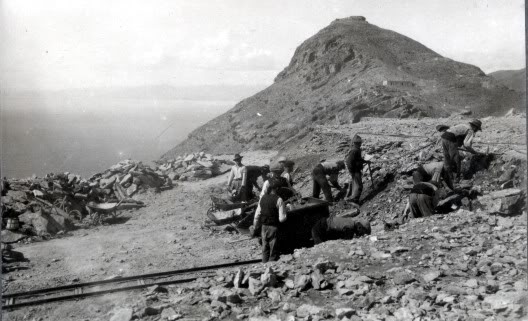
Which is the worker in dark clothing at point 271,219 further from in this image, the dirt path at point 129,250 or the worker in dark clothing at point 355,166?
the worker in dark clothing at point 355,166

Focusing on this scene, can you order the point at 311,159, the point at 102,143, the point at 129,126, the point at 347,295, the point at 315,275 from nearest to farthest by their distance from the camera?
the point at 347,295 < the point at 315,275 < the point at 311,159 < the point at 102,143 < the point at 129,126

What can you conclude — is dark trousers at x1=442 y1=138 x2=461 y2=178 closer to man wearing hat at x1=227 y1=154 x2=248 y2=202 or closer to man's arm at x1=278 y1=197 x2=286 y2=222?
man's arm at x1=278 y1=197 x2=286 y2=222

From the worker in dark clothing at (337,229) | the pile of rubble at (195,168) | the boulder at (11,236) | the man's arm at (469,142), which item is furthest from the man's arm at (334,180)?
the pile of rubble at (195,168)

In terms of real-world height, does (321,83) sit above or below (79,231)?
above

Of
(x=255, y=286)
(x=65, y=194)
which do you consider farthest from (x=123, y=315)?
(x=65, y=194)

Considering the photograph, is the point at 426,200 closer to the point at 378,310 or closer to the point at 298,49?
the point at 378,310

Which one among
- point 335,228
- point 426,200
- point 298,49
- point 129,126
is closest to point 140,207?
point 335,228

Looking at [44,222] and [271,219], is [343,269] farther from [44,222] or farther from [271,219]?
[44,222]
